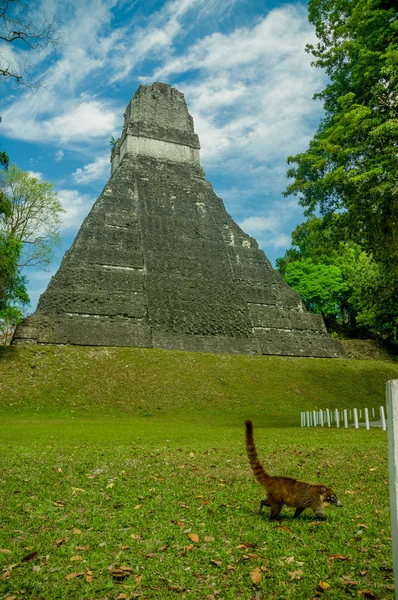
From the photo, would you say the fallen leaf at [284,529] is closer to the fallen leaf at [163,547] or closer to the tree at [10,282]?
the fallen leaf at [163,547]

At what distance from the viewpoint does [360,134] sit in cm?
1430

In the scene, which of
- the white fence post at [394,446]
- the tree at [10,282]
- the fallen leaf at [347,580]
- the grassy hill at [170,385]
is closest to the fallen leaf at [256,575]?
the fallen leaf at [347,580]

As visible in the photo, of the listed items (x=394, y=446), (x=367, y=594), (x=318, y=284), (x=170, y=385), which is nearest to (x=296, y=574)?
(x=367, y=594)

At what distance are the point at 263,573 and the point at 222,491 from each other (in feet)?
7.73

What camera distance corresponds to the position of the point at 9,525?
475cm

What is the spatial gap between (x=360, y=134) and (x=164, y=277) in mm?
17722

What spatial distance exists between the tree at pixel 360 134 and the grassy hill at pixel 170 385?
8238 mm

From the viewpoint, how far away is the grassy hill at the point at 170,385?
20.2m

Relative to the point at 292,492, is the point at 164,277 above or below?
above

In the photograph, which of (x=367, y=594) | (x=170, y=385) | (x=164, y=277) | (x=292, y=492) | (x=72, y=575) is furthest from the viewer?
(x=164, y=277)

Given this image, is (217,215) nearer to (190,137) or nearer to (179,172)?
(179,172)

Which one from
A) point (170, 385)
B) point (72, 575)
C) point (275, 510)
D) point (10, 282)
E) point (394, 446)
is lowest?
point (72, 575)

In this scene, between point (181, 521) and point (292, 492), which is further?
point (181, 521)

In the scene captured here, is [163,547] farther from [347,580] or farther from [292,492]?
[347,580]
